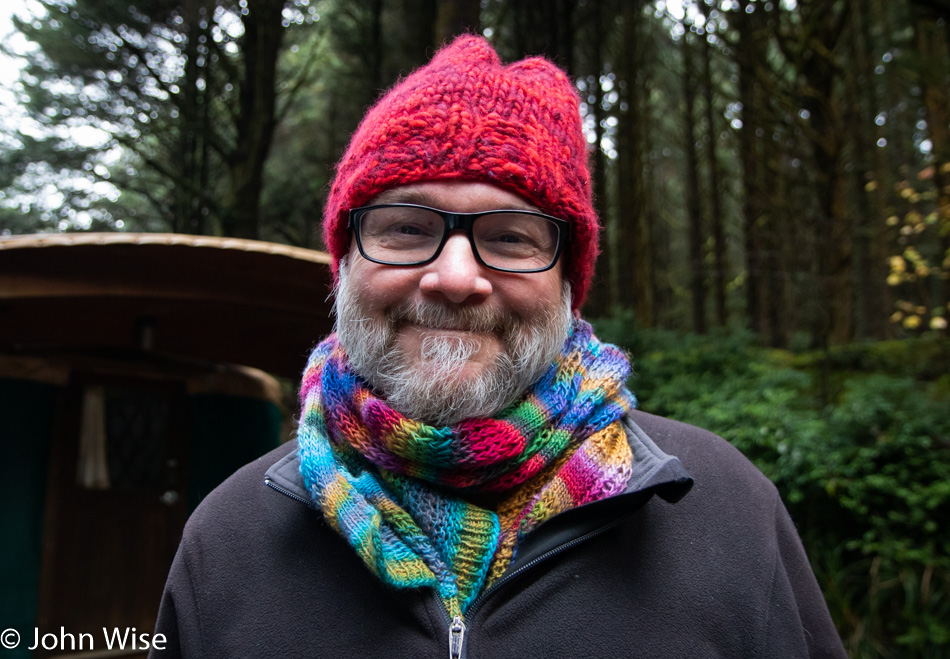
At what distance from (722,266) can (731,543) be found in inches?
446

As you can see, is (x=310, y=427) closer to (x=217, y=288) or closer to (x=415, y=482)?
(x=415, y=482)

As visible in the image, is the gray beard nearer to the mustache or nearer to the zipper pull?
the mustache

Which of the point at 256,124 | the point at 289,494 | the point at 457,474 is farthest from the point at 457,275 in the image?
the point at 256,124

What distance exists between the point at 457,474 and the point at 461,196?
0.65 metres

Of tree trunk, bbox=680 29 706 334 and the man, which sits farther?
tree trunk, bbox=680 29 706 334

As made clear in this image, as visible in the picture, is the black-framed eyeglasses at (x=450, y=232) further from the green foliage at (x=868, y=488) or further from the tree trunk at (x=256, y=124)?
the tree trunk at (x=256, y=124)

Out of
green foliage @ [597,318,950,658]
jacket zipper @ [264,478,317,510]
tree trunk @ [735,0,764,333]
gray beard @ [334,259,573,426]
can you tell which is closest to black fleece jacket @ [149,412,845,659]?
jacket zipper @ [264,478,317,510]

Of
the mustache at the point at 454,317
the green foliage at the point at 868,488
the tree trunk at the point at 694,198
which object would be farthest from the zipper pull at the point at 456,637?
the tree trunk at the point at 694,198

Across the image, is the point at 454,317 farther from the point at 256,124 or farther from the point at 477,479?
the point at 256,124

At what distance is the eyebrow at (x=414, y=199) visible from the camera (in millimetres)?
1570

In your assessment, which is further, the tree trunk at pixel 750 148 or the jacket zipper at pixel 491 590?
the tree trunk at pixel 750 148

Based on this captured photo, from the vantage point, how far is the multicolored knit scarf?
1409mm

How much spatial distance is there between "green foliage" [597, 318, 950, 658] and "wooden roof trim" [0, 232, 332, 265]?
313cm

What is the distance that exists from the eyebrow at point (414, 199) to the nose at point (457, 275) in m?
0.11
